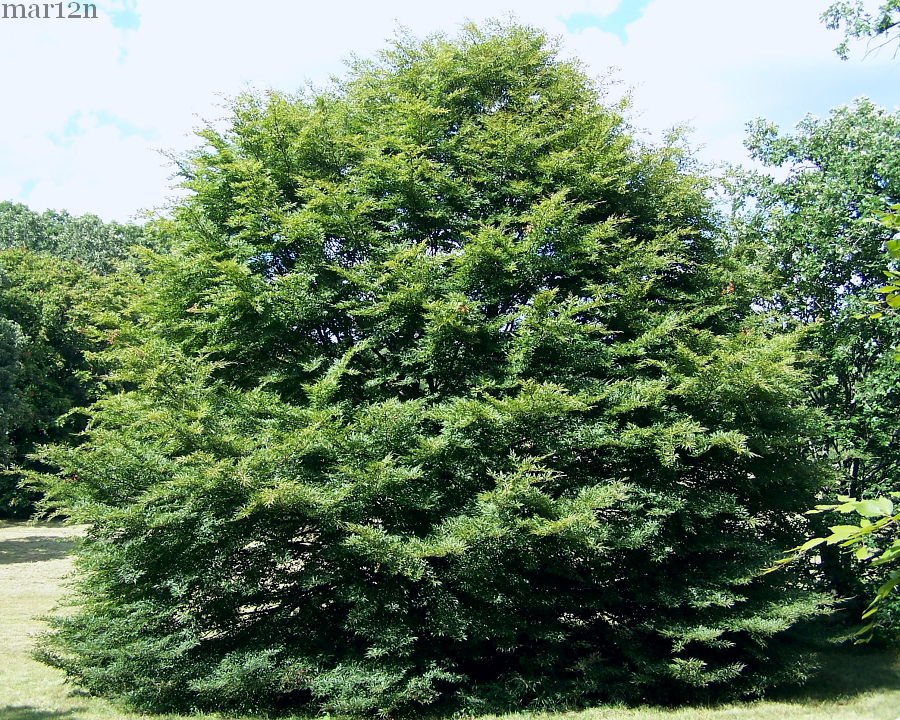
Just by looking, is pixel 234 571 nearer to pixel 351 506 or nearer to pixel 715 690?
pixel 351 506

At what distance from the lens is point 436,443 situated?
8.70m

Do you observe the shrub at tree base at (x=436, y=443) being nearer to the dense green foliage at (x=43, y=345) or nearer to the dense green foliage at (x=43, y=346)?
the dense green foliage at (x=43, y=346)

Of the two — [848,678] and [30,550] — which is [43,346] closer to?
[30,550]

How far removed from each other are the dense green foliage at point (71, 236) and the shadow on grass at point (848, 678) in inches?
1706

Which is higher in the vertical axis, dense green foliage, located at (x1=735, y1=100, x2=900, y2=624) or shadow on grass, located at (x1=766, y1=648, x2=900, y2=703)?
dense green foliage, located at (x1=735, y1=100, x2=900, y2=624)

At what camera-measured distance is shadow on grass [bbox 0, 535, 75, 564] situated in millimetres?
21812

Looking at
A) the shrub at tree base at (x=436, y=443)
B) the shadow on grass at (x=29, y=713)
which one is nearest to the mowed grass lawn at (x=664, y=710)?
the shadow on grass at (x=29, y=713)

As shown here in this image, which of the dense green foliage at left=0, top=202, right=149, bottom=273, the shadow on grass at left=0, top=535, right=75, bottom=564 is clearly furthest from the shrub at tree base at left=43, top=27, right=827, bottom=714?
the dense green foliage at left=0, top=202, right=149, bottom=273

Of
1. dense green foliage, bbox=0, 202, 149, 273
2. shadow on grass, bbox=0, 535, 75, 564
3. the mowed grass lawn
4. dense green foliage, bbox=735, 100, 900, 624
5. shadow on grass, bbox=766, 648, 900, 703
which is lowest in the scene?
shadow on grass, bbox=766, 648, 900, 703

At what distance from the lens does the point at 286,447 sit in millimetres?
8414

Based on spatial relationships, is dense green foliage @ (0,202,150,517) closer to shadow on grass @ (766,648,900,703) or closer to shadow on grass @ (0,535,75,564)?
shadow on grass @ (0,535,75,564)

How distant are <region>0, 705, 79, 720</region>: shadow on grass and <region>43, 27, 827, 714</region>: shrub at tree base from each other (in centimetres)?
78

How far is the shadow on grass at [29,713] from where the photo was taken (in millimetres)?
7490

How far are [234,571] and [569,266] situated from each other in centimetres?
624
